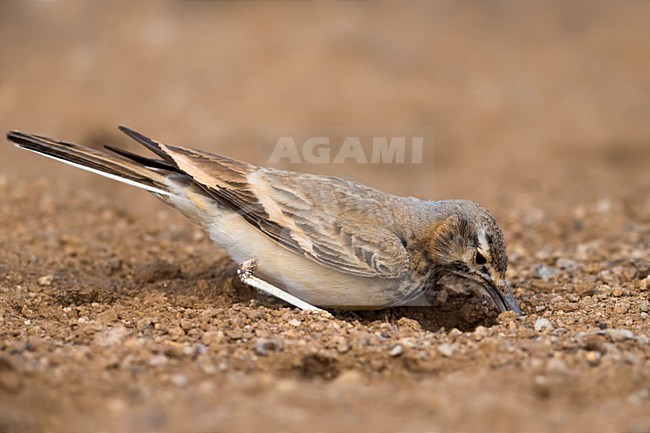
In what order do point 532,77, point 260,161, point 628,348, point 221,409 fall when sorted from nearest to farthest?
point 221,409 < point 628,348 < point 260,161 < point 532,77

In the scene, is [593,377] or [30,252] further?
[30,252]

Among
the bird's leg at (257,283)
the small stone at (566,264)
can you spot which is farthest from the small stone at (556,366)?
the small stone at (566,264)

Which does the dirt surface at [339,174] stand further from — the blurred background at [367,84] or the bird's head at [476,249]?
the bird's head at [476,249]

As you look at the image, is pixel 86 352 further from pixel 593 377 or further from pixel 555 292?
pixel 555 292

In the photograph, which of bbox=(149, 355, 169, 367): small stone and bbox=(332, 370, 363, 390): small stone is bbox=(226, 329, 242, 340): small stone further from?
bbox=(332, 370, 363, 390): small stone

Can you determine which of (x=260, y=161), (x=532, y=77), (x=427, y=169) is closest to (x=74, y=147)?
(x=260, y=161)

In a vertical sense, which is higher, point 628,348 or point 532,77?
point 532,77


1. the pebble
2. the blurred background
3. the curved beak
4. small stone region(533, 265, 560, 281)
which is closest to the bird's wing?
the curved beak
